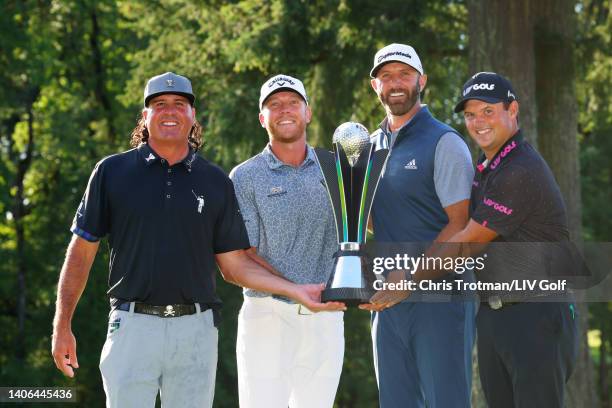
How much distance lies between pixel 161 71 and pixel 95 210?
8.64m

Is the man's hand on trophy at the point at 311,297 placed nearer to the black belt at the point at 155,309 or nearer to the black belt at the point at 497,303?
the black belt at the point at 155,309

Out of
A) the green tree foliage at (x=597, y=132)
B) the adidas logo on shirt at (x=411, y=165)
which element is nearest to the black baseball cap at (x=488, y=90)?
the adidas logo on shirt at (x=411, y=165)

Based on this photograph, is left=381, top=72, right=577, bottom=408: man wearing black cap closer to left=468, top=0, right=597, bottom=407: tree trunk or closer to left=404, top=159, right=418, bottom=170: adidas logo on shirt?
left=404, top=159, right=418, bottom=170: adidas logo on shirt

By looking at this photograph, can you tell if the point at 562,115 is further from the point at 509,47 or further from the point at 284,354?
the point at 284,354

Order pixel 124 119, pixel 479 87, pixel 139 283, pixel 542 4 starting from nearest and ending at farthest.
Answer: pixel 139 283 → pixel 479 87 → pixel 542 4 → pixel 124 119

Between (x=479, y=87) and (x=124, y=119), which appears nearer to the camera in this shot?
(x=479, y=87)

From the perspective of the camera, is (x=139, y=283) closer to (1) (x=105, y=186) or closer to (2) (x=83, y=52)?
(1) (x=105, y=186)

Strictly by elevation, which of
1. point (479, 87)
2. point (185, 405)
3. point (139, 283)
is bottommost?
point (185, 405)

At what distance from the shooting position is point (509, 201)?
4574 mm

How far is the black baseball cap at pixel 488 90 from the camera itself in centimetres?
477

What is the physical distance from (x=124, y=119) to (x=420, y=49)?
1126cm

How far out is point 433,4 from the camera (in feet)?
36.0

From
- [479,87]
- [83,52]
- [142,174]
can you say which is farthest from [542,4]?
[83,52]

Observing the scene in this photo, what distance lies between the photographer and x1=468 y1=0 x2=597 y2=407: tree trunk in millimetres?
10016
